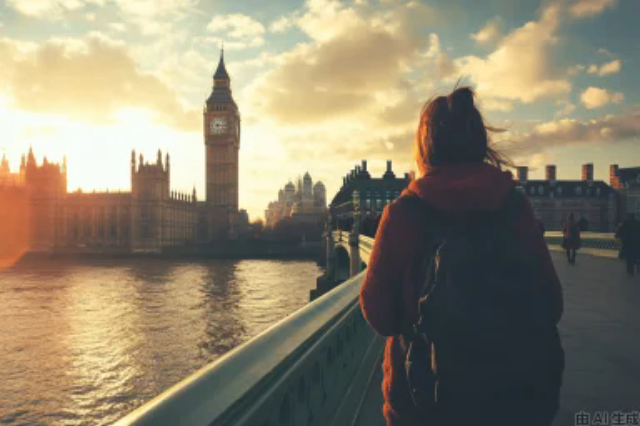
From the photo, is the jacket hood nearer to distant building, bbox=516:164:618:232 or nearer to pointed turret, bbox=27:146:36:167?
distant building, bbox=516:164:618:232

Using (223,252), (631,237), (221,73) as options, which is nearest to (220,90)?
(221,73)

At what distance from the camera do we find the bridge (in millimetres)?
1252

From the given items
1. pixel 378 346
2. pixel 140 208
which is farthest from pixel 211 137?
pixel 378 346

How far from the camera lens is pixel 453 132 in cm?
155

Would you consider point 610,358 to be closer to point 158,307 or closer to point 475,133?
point 475,133

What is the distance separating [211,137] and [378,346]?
3679 inches

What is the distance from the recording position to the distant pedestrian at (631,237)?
1075 centimetres

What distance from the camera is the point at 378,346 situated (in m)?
4.44

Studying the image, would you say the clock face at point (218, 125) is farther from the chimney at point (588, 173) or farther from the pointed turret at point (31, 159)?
the chimney at point (588, 173)

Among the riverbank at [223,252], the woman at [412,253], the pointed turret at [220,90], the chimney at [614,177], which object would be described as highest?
the pointed turret at [220,90]

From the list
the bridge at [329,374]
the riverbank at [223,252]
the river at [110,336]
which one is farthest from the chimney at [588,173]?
the bridge at [329,374]

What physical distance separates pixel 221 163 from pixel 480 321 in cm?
9432

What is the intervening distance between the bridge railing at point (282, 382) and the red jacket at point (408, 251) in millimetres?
378

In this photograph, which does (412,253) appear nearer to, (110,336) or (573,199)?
(110,336)
